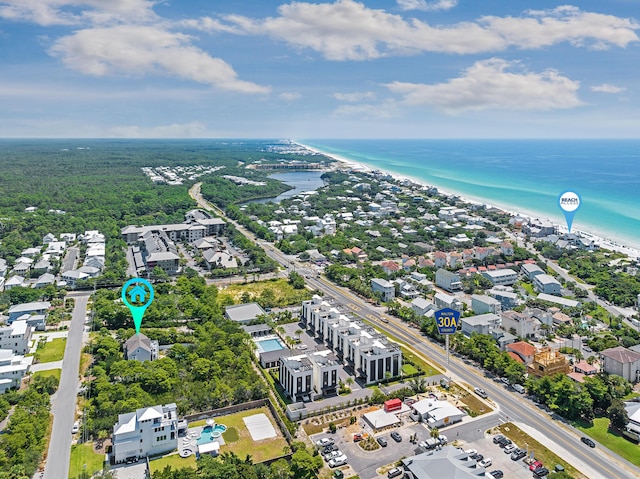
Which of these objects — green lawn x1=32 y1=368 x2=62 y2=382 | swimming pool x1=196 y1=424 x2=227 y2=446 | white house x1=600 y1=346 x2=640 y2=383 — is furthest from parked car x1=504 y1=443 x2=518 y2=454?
green lawn x1=32 y1=368 x2=62 y2=382

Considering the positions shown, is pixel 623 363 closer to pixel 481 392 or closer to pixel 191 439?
pixel 481 392

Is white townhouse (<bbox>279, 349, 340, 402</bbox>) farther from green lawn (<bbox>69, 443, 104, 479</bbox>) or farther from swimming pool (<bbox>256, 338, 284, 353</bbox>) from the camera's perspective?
green lawn (<bbox>69, 443, 104, 479</bbox>)

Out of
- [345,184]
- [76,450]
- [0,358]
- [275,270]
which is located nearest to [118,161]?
[345,184]

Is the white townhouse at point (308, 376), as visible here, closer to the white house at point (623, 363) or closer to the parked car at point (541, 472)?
the parked car at point (541, 472)

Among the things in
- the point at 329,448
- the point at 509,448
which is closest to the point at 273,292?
the point at 329,448

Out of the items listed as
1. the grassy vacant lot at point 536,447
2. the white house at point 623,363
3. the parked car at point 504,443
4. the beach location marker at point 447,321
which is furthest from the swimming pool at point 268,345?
the white house at point 623,363

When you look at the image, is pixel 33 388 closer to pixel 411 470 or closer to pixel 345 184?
pixel 411 470
